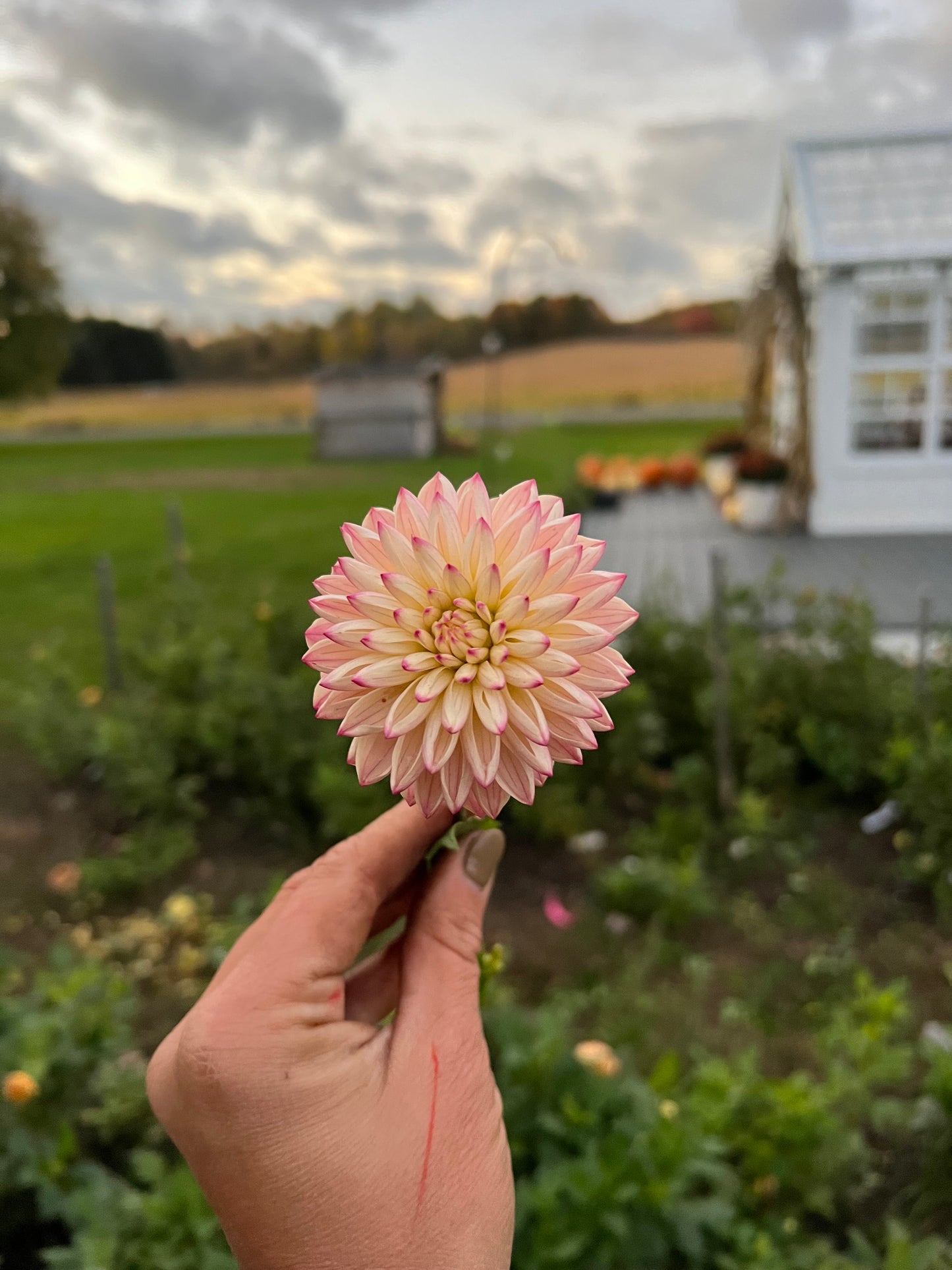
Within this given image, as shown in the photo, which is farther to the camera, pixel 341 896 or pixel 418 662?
pixel 341 896

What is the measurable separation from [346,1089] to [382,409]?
38.1ft

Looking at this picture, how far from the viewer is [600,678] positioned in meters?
0.62

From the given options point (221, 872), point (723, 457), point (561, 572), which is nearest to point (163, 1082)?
point (561, 572)

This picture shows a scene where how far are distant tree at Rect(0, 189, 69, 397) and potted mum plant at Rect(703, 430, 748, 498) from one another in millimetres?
5718

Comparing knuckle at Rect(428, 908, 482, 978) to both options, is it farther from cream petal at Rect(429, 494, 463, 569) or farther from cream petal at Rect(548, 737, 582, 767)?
cream petal at Rect(429, 494, 463, 569)

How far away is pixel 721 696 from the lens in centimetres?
254

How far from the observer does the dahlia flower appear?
58 centimetres

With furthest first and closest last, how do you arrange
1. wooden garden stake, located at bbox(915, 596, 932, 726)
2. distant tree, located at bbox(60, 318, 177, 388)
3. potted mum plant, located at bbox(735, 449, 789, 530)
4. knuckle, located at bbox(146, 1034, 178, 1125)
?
distant tree, located at bbox(60, 318, 177, 388) < potted mum plant, located at bbox(735, 449, 789, 530) < wooden garden stake, located at bbox(915, 596, 932, 726) < knuckle, located at bbox(146, 1034, 178, 1125)

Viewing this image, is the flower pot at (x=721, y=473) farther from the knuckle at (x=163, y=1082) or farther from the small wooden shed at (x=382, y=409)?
the knuckle at (x=163, y=1082)

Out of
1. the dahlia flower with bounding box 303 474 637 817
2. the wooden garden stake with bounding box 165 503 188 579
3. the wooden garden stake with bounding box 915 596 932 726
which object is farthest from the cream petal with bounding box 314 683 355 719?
the wooden garden stake with bounding box 165 503 188 579

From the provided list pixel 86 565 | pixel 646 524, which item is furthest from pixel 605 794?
pixel 86 565

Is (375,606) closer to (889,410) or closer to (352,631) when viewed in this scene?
(352,631)

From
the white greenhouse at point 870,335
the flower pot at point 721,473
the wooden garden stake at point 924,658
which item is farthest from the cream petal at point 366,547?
the flower pot at point 721,473

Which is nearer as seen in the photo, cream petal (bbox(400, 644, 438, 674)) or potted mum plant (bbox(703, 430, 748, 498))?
cream petal (bbox(400, 644, 438, 674))
